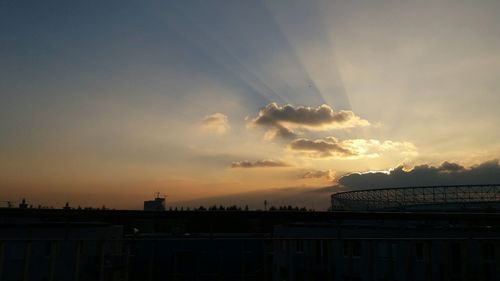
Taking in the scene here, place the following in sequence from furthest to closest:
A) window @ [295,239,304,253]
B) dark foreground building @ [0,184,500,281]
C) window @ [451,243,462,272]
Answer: window @ [451,243,462,272] → window @ [295,239,304,253] → dark foreground building @ [0,184,500,281]

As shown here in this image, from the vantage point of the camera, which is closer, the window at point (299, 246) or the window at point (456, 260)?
the window at point (299, 246)

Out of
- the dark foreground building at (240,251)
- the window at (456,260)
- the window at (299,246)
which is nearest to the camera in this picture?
the dark foreground building at (240,251)

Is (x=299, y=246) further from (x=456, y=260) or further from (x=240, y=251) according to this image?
(x=456, y=260)

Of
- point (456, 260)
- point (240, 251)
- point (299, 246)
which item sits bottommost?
point (456, 260)

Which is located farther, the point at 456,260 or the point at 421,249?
the point at 421,249

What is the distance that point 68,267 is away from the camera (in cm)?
694

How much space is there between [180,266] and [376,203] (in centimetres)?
5890

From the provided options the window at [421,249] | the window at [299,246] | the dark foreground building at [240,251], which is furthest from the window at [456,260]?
the window at [299,246]

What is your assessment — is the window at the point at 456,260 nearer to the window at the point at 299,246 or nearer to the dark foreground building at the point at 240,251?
the dark foreground building at the point at 240,251

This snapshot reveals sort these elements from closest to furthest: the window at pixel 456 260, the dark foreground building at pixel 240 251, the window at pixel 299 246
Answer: the dark foreground building at pixel 240 251 < the window at pixel 299 246 < the window at pixel 456 260

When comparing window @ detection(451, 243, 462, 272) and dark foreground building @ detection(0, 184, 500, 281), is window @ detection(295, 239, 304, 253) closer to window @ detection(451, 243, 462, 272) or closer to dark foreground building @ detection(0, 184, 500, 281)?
dark foreground building @ detection(0, 184, 500, 281)

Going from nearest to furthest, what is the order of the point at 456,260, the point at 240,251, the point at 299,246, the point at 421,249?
the point at 299,246, the point at 240,251, the point at 456,260, the point at 421,249

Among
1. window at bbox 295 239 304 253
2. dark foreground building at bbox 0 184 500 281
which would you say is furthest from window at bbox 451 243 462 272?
window at bbox 295 239 304 253

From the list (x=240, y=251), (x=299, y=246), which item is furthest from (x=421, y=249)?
(x=240, y=251)
